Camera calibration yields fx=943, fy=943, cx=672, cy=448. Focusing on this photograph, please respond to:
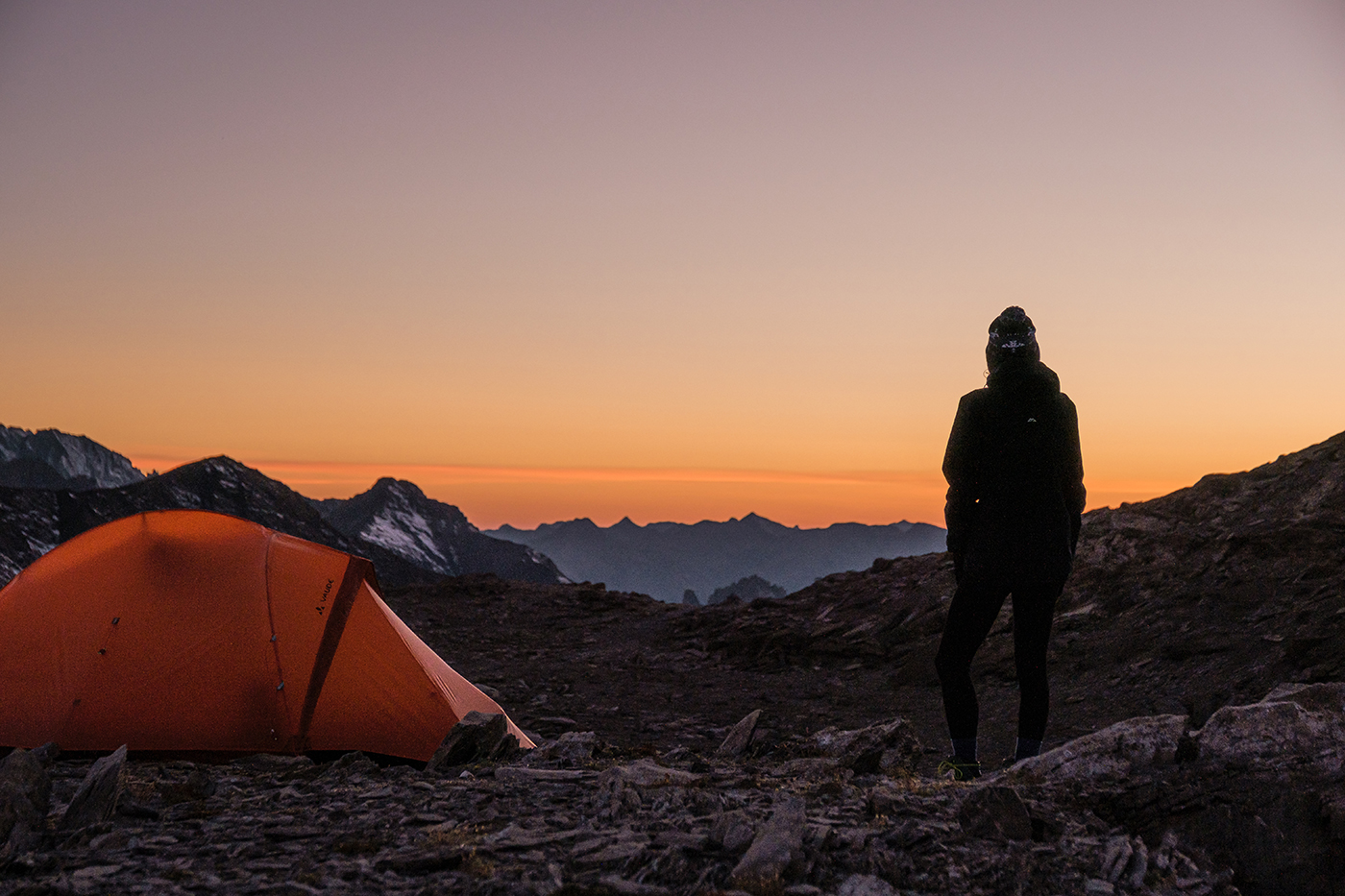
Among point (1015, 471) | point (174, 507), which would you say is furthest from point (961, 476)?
point (174, 507)

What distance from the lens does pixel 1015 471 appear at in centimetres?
664

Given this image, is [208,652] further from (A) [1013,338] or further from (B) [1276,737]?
(B) [1276,737]

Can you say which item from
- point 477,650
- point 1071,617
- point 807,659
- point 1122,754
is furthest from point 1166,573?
point 477,650

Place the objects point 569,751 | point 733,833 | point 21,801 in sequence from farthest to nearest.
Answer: point 569,751
point 21,801
point 733,833

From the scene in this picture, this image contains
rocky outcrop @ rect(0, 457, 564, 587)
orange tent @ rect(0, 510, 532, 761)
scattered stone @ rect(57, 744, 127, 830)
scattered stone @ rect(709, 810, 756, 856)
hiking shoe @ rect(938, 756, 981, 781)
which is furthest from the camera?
rocky outcrop @ rect(0, 457, 564, 587)

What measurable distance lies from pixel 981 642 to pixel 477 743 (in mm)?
4196

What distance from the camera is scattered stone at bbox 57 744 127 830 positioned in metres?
5.61

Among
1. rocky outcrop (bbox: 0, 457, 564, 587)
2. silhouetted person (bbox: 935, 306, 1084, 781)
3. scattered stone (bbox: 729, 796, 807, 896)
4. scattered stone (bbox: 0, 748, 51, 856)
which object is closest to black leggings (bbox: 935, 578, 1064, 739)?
silhouetted person (bbox: 935, 306, 1084, 781)

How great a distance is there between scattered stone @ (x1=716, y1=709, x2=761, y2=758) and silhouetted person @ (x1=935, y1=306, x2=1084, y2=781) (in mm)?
2953

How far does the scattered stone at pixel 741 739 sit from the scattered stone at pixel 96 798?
17.6ft

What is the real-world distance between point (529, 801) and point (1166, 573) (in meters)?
12.7

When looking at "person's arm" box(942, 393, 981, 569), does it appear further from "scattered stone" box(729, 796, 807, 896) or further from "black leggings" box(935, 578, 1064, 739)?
"scattered stone" box(729, 796, 807, 896)

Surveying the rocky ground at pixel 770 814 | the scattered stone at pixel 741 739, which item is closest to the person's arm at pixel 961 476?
the rocky ground at pixel 770 814

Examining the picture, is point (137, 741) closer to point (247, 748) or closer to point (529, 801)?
point (247, 748)
